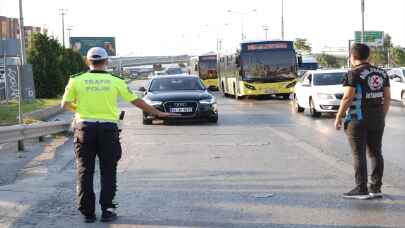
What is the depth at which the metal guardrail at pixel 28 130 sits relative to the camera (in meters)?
11.9

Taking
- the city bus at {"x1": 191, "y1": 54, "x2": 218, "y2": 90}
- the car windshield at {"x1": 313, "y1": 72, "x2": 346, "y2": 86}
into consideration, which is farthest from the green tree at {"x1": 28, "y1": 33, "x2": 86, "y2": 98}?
the car windshield at {"x1": 313, "y1": 72, "x2": 346, "y2": 86}

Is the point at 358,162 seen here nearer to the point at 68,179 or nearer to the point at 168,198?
the point at 168,198

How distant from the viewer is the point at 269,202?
25.2 feet

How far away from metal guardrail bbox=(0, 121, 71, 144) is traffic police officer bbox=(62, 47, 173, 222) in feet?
17.0

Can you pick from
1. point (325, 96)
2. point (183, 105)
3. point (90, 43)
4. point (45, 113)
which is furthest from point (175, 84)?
point (90, 43)

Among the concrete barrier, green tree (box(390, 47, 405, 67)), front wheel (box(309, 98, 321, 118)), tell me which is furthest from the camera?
green tree (box(390, 47, 405, 67))

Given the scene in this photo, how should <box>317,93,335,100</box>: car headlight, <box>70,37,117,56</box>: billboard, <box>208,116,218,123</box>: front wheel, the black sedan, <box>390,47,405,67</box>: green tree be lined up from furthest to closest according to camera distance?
<box>390,47,405,67</box>: green tree < <box>70,37,117,56</box>: billboard < <box>317,93,335,100</box>: car headlight < <box>208,116,218,123</box>: front wheel < the black sedan

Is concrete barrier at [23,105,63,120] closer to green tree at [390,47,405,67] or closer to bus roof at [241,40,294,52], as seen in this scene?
bus roof at [241,40,294,52]

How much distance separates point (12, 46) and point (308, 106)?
19.0 m

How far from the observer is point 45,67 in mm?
39562

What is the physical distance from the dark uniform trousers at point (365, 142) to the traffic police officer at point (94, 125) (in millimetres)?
2596

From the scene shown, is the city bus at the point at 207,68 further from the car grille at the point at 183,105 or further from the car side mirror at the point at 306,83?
the car grille at the point at 183,105

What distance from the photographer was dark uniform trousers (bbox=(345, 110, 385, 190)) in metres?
7.76

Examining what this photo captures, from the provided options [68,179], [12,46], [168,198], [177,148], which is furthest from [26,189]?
[12,46]
